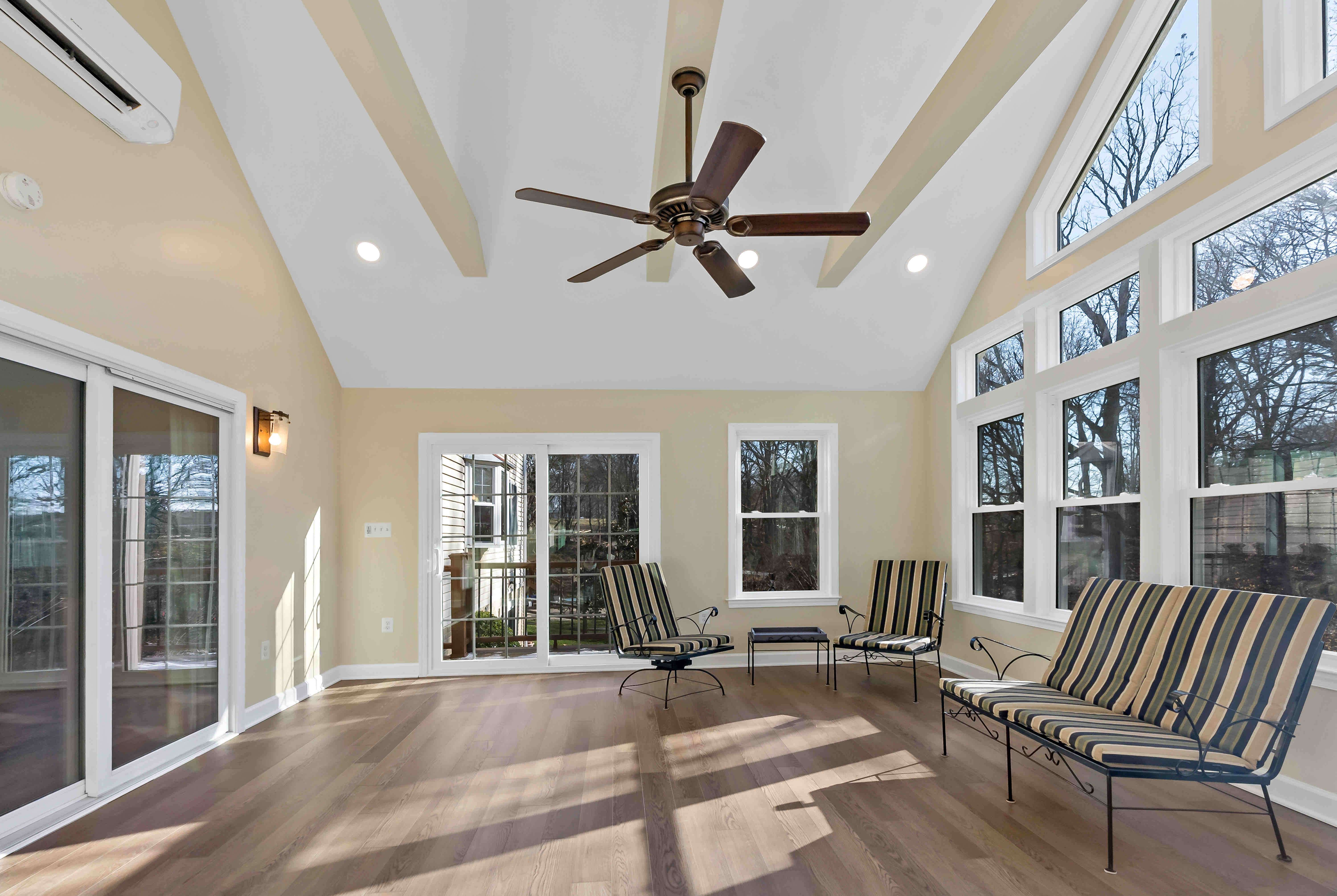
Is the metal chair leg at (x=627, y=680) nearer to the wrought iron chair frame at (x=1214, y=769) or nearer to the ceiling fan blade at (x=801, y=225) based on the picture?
the wrought iron chair frame at (x=1214, y=769)

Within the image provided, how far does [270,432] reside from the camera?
15.3 ft

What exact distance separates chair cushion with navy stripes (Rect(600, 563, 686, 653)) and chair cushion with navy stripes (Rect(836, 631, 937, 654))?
128cm

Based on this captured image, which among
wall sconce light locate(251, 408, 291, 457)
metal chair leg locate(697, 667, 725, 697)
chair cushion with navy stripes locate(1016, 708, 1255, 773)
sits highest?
wall sconce light locate(251, 408, 291, 457)

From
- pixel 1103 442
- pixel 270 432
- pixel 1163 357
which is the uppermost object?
pixel 1163 357

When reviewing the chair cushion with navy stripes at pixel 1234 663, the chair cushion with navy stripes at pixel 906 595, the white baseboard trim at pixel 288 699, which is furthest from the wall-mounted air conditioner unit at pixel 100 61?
the chair cushion with navy stripes at pixel 906 595

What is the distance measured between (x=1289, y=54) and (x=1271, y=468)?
1732 millimetres

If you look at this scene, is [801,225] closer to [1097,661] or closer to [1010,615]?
[1097,661]

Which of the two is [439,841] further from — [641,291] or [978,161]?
[978,161]

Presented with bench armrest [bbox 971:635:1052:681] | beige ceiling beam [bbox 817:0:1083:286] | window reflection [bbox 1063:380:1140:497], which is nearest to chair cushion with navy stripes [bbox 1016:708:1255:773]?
bench armrest [bbox 971:635:1052:681]

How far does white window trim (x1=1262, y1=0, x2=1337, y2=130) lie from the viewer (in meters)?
3.07

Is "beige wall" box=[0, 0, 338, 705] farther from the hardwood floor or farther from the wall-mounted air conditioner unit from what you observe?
the hardwood floor

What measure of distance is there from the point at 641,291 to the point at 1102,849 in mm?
4155

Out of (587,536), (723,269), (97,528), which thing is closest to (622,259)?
(723,269)

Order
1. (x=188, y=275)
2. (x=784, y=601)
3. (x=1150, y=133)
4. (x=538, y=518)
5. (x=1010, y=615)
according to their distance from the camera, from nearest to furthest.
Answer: (x=188, y=275)
(x=1150, y=133)
(x=1010, y=615)
(x=538, y=518)
(x=784, y=601)
